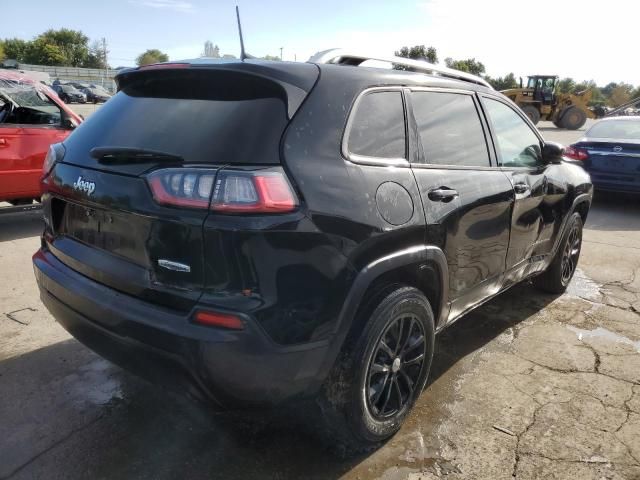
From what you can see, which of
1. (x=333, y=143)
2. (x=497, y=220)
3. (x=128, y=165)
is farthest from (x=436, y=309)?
(x=128, y=165)

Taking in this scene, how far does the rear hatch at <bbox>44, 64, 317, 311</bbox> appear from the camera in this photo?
2.02m

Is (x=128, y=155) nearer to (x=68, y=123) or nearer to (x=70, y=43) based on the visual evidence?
(x=68, y=123)

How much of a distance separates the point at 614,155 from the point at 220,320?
322 inches

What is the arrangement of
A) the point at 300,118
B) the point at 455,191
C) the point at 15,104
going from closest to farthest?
the point at 300,118 < the point at 455,191 < the point at 15,104

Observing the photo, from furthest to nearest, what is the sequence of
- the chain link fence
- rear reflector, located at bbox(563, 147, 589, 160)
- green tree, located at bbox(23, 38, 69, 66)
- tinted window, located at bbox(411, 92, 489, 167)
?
green tree, located at bbox(23, 38, 69, 66) → the chain link fence → rear reflector, located at bbox(563, 147, 589, 160) → tinted window, located at bbox(411, 92, 489, 167)

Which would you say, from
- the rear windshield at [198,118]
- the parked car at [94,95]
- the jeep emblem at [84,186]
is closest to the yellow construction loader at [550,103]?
the rear windshield at [198,118]

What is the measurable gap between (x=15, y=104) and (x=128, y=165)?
191 inches

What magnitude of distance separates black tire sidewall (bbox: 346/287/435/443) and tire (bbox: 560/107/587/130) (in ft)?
91.9

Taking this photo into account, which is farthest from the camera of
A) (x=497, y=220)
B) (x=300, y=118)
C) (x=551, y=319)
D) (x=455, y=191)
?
(x=551, y=319)

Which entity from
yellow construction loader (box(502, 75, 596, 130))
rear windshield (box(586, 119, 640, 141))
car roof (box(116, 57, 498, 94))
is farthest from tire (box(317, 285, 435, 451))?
yellow construction loader (box(502, 75, 596, 130))

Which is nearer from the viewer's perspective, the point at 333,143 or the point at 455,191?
the point at 333,143

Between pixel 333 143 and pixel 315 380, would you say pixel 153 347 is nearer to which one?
pixel 315 380

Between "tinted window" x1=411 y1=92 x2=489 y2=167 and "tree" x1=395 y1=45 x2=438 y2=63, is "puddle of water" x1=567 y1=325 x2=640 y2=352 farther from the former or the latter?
"tree" x1=395 y1=45 x2=438 y2=63

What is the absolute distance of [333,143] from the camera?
224 cm
